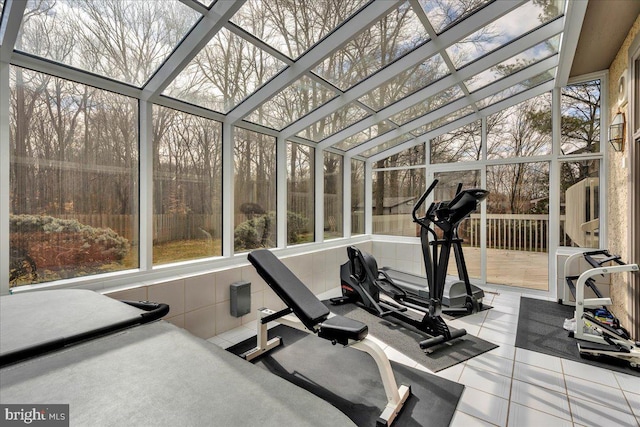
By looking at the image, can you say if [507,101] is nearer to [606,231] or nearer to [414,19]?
[606,231]

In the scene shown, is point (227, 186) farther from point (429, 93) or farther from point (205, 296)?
point (429, 93)

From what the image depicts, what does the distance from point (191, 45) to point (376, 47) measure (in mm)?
1758

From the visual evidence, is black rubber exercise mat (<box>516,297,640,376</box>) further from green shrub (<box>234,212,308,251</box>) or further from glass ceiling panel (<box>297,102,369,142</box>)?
glass ceiling panel (<box>297,102,369,142</box>)

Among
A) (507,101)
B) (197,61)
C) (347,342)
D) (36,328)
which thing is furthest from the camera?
(507,101)

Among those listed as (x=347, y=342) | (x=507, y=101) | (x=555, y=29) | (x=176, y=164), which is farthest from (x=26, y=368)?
(x=507, y=101)

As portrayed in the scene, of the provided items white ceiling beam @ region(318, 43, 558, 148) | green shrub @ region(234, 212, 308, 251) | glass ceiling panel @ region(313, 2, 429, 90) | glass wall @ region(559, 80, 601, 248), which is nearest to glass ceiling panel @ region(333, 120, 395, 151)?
white ceiling beam @ region(318, 43, 558, 148)

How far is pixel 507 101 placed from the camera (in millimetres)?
4723

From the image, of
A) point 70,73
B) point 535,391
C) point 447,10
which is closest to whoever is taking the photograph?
point 535,391

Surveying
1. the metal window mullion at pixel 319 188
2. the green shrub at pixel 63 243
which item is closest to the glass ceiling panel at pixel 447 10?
the metal window mullion at pixel 319 188

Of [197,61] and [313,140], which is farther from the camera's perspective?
[313,140]

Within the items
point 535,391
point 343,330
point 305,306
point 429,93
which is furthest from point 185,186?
point 535,391

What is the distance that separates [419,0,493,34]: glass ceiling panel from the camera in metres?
2.64

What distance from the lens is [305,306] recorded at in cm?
234

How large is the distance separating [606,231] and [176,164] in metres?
5.66
